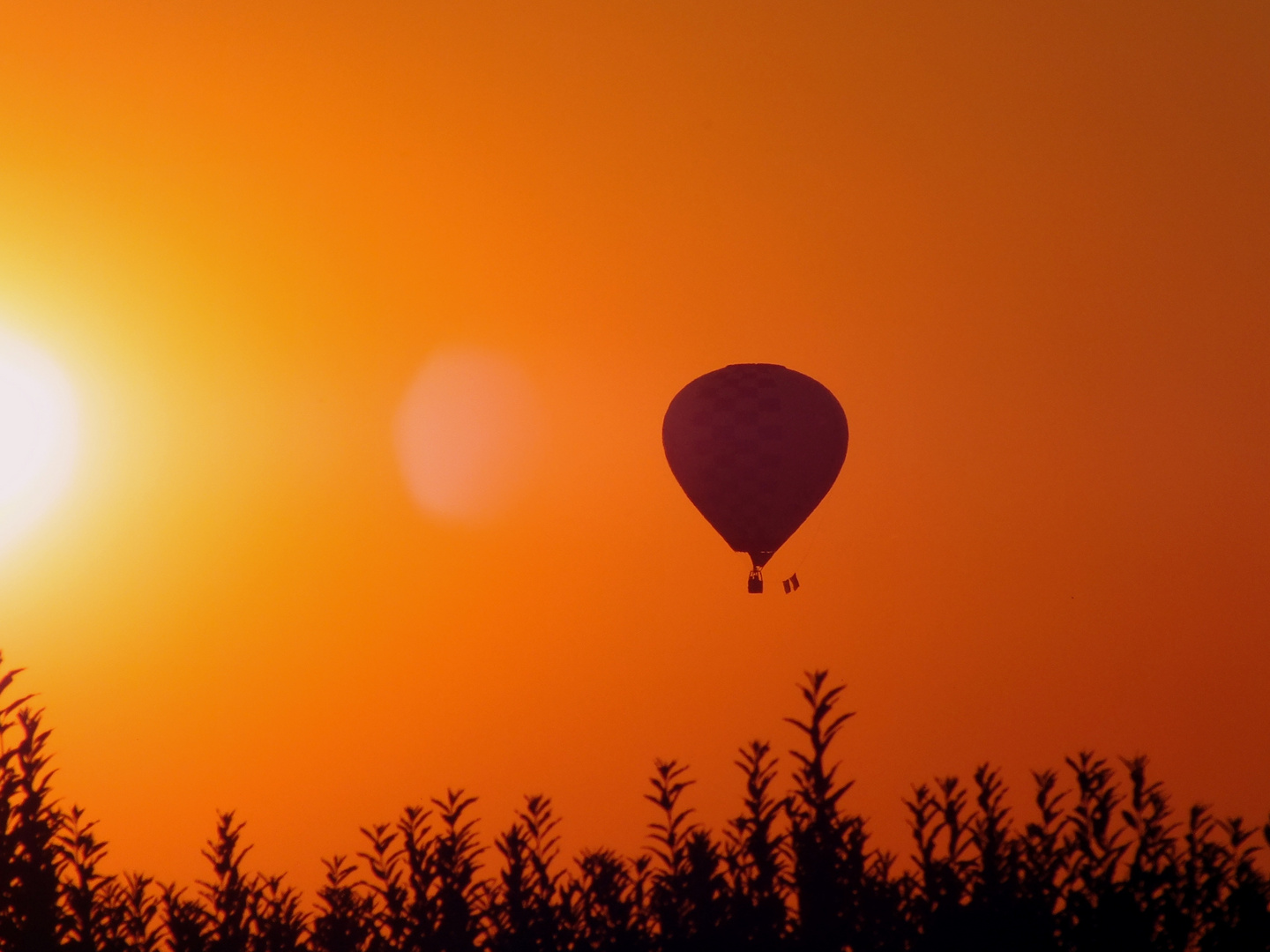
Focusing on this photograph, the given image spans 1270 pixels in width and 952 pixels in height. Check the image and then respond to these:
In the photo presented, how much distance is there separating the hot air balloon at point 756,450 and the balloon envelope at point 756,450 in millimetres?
27

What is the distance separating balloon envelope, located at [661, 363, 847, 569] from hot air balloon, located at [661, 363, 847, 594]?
27mm

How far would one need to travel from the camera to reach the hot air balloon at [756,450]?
1785 inches

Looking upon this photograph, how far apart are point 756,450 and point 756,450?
0.14ft

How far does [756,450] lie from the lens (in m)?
45.2

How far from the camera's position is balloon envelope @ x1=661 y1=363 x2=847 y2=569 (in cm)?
4534

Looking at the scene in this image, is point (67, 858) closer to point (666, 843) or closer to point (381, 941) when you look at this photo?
point (381, 941)

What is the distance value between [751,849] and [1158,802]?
7.02m


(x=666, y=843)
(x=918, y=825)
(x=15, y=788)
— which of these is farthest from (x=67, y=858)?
(x=918, y=825)

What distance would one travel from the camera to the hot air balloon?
4534cm

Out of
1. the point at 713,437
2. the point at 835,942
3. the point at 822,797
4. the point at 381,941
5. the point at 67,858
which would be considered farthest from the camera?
the point at 713,437

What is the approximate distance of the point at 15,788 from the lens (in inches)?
755

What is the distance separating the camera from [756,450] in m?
45.2

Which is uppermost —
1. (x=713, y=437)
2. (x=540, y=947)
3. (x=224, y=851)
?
(x=713, y=437)

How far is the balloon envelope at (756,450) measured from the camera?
45.3m
